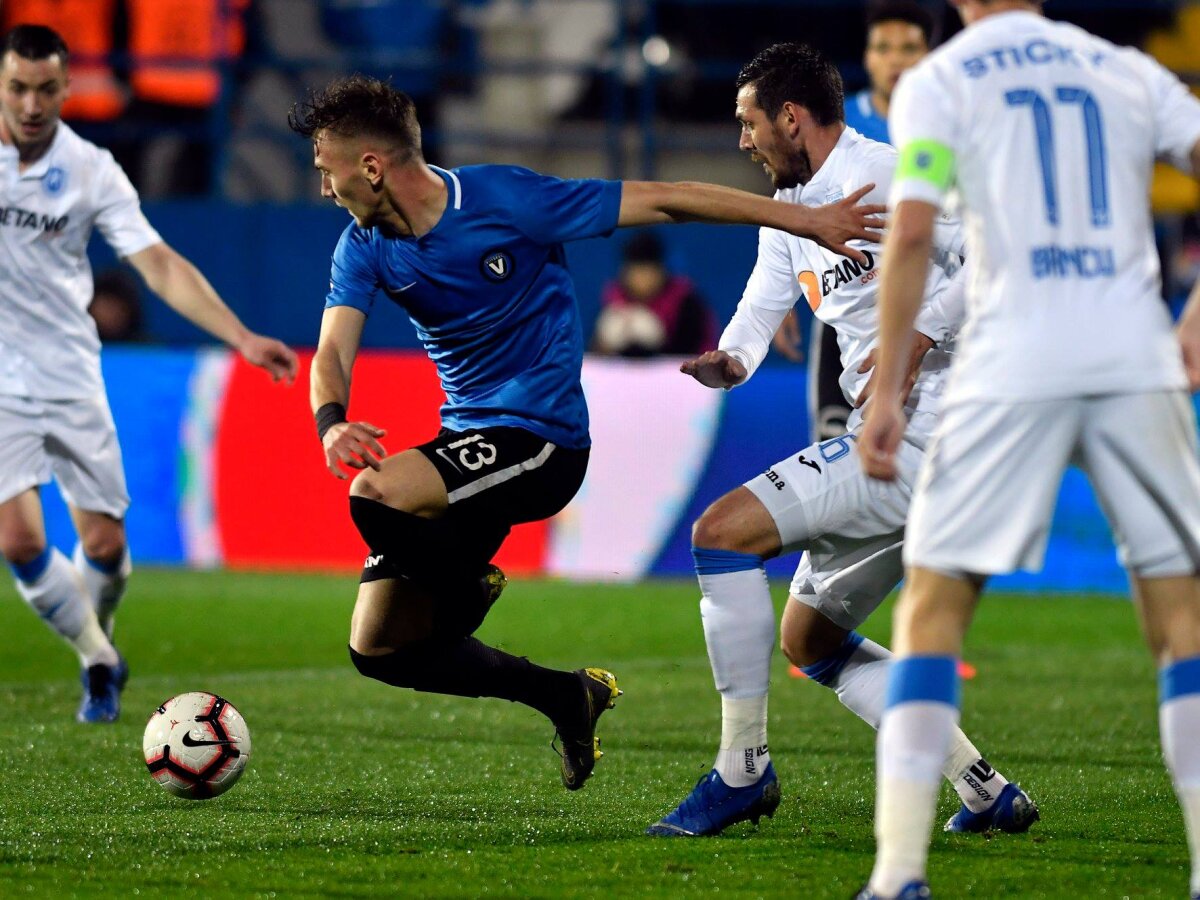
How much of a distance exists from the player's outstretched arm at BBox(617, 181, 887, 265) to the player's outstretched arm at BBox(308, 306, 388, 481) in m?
0.88

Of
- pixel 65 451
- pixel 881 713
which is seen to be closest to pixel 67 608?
pixel 65 451

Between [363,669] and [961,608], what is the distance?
2197 mm

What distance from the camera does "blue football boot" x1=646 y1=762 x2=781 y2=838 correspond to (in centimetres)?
511

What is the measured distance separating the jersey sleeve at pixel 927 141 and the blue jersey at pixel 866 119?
445cm

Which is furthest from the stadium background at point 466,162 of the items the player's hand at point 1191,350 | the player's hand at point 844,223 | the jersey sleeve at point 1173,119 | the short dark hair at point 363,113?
the jersey sleeve at point 1173,119

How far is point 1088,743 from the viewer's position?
6875mm

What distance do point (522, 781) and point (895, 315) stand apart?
2.73 meters

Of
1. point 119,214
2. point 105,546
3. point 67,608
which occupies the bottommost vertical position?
point 67,608

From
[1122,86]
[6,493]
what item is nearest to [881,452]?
[1122,86]

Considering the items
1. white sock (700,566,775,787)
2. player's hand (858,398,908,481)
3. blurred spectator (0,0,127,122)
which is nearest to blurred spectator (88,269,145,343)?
blurred spectator (0,0,127,122)

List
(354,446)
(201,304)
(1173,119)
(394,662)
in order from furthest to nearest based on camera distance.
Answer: (201,304) < (394,662) < (354,446) < (1173,119)

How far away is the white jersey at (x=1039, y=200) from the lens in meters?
3.82

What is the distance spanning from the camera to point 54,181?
735cm

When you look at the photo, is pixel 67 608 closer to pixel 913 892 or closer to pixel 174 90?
pixel 913 892
